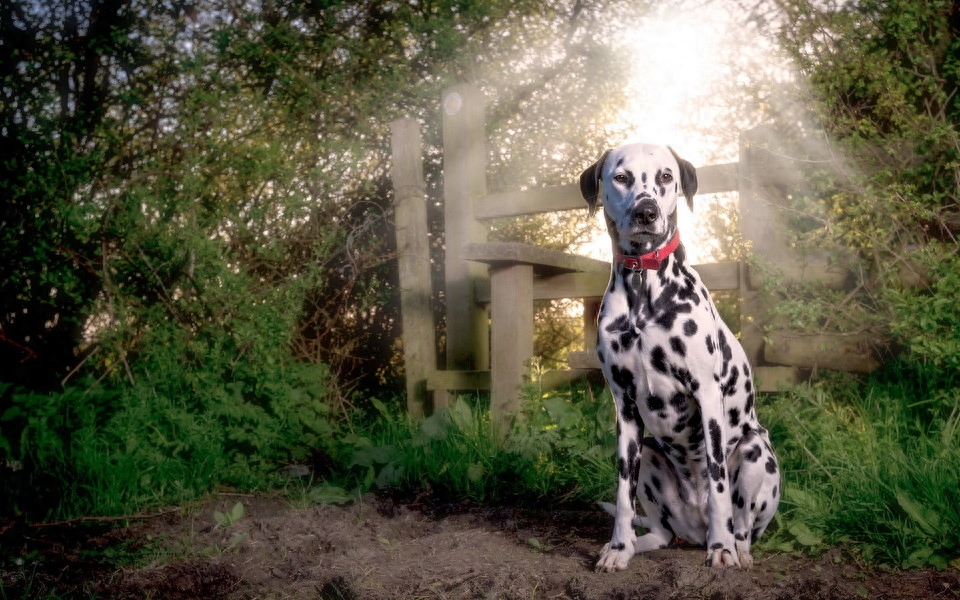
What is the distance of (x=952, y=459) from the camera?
3652 millimetres

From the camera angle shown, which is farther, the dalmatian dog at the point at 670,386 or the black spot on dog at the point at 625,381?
the black spot on dog at the point at 625,381

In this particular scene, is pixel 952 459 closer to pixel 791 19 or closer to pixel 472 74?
pixel 791 19

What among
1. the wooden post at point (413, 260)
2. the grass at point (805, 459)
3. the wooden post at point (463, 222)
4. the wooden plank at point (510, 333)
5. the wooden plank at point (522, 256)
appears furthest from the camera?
the wooden post at point (413, 260)

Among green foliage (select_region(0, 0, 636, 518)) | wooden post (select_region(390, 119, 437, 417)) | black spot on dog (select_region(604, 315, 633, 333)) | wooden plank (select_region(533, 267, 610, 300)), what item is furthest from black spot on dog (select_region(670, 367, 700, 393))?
wooden post (select_region(390, 119, 437, 417))

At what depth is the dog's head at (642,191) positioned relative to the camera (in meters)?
3.20

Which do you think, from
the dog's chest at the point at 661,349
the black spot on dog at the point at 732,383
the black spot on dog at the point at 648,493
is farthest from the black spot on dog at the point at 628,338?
the black spot on dog at the point at 648,493

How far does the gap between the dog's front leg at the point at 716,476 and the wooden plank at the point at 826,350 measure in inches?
62.0

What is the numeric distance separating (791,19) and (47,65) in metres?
5.76

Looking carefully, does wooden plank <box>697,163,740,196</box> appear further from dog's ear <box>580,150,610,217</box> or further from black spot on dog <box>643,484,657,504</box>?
black spot on dog <box>643,484,657,504</box>

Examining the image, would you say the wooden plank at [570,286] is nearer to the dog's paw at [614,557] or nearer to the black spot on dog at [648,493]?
the black spot on dog at [648,493]

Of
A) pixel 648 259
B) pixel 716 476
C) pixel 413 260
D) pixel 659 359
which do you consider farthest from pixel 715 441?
pixel 413 260

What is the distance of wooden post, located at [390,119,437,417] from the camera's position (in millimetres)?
6492

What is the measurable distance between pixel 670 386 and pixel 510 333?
2174 millimetres

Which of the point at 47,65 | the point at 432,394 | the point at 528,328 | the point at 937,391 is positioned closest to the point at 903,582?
the point at 937,391
